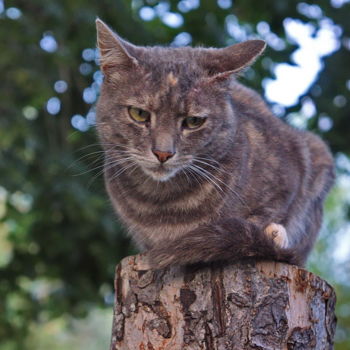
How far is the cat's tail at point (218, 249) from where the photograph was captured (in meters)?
2.78

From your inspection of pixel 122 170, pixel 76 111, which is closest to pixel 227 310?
pixel 122 170

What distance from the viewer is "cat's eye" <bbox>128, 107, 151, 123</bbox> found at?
310 centimetres

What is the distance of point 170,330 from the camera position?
273 cm

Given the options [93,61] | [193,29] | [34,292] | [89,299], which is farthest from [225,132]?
[34,292]

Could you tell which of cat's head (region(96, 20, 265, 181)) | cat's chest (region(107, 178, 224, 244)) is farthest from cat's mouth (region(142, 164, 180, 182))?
cat's chest (region(107, 178, 224, 244))

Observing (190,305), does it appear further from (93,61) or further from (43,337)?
(43,337)

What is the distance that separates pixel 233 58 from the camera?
3246 millimetres

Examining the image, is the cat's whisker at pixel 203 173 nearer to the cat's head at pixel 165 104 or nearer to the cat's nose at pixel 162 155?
the cat's head at pixel 165 104

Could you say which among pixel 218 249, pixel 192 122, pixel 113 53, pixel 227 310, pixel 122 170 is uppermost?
pixel 113 53

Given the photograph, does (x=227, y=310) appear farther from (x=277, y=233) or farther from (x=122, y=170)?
(x=122, y=170)

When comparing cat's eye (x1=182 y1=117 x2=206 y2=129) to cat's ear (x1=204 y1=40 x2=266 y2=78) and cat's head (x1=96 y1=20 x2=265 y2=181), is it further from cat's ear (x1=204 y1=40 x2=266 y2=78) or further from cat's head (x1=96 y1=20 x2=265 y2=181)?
cat's ear (x1=204 y1=40 x2=266 y2=78)

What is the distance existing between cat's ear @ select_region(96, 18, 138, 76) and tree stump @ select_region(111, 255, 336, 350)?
3.23 ft

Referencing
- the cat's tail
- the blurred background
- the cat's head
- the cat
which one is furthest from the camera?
the blurred background

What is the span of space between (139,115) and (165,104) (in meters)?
0.14
